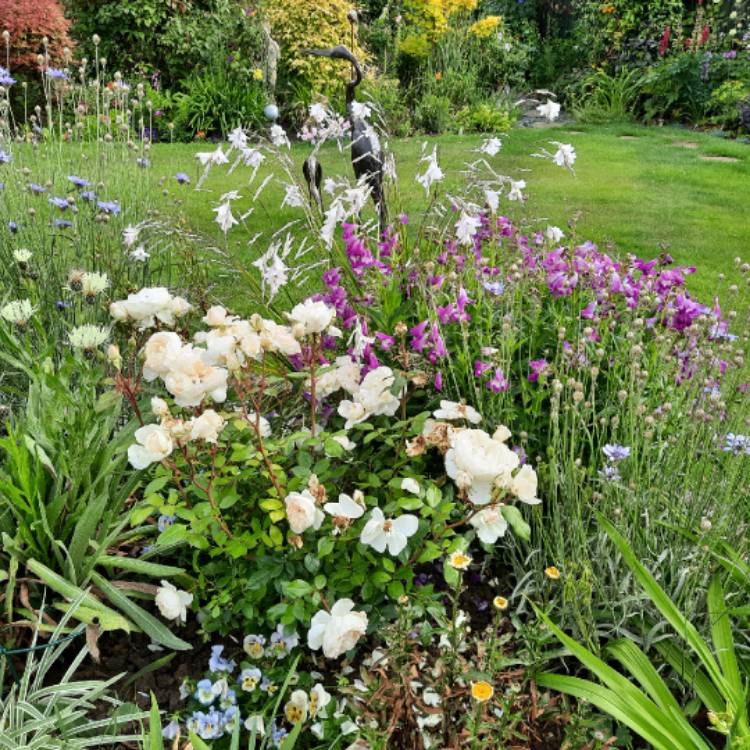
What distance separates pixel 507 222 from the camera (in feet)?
9.20

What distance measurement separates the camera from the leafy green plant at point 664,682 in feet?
5.06

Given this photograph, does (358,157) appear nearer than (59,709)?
No

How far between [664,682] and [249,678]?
96cm

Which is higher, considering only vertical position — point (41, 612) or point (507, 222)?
point (507, 222)

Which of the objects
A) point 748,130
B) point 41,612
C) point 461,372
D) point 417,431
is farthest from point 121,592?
point 748,130

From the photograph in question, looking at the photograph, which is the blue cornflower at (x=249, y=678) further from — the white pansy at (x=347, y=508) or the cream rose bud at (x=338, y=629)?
the white pansy at (x=347, y=508)

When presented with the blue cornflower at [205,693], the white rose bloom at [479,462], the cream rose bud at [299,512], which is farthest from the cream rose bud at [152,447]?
the white rose bloom at [479,462]

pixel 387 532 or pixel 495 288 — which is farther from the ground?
pixel 495 288

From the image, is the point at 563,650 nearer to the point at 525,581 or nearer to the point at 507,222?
the point at 525,581

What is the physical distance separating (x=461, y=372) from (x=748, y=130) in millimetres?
7238

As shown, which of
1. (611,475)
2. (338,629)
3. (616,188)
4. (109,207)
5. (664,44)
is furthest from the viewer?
(664,44)

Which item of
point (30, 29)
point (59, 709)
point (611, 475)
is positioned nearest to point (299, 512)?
point (59, 709)

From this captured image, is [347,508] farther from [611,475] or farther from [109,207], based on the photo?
[109,207]

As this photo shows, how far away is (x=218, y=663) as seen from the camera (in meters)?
1.77
